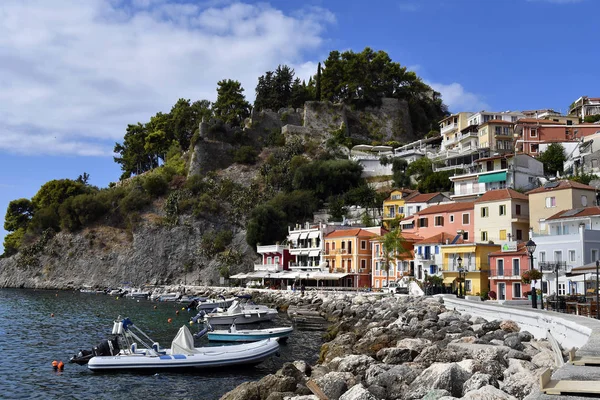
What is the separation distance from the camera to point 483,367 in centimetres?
1464

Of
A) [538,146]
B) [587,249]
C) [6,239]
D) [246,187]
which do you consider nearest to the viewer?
[587,249]

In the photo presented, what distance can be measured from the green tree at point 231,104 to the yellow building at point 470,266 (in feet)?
189

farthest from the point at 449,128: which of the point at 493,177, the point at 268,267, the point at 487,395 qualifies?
the point at 487,395

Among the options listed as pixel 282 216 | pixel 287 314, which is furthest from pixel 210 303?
pixel 282 216

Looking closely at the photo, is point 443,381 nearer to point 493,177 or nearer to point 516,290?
point 516,290

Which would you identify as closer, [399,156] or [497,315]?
[497,315]

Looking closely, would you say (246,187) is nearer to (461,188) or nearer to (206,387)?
(461,188)

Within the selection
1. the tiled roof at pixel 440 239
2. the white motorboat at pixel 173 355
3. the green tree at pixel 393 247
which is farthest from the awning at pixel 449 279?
the white motorboat at pixel 173 355

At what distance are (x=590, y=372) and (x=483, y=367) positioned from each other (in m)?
5.40

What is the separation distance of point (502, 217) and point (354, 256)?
53.3ft

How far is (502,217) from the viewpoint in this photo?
45.0m

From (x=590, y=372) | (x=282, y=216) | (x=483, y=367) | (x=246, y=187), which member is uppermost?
(x=246, y=187)

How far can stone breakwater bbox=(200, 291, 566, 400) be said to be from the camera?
13328mm

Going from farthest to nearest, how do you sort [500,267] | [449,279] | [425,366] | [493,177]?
[493,177] → [449,279] → [500,267] → [425,366]
